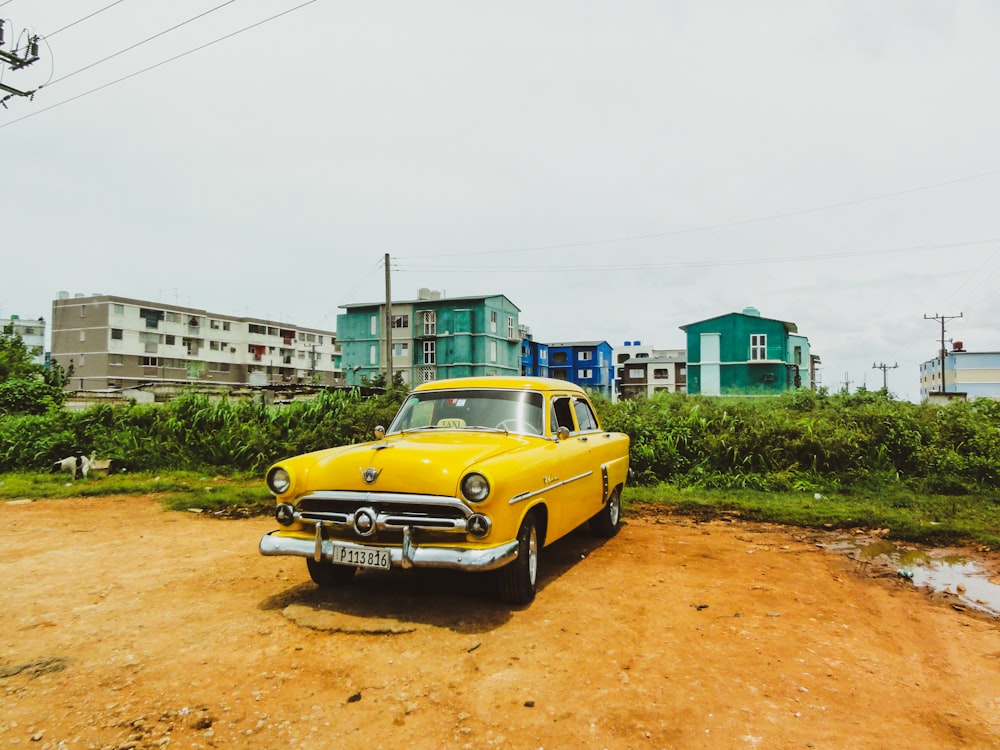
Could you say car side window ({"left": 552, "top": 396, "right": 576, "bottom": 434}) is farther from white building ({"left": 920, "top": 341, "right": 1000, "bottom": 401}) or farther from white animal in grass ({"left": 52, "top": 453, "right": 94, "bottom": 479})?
white building ({"left": 920, "top": 341, "right": 1000, "bottom": 401})

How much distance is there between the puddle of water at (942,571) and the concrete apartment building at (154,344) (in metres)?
48.5

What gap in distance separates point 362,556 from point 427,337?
4093cm

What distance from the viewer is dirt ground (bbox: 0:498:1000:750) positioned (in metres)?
2.97

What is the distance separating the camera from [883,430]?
35.2ft

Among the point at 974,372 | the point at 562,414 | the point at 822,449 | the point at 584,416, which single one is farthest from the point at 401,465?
the point at 974,372

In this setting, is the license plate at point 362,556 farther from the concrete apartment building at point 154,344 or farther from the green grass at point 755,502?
the concrete apartment building at point 154,344

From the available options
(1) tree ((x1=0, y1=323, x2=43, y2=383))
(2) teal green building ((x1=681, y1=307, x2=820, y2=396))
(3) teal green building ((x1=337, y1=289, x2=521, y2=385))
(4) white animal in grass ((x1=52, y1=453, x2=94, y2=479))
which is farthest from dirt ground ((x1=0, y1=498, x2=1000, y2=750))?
(3) teal green building ((x1=337, y1=289, x2=521, y2=385))

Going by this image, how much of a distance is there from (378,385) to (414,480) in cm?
1523

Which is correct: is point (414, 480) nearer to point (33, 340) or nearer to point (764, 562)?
point (764, 562)

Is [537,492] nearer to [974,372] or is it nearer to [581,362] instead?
[581,362]

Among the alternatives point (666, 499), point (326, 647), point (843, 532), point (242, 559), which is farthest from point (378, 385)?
point (326, 647)

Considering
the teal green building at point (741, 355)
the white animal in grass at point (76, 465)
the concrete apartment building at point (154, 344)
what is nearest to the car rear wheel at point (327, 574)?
the white animal in grass at point (76, 465)

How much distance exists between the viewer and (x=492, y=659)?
3756 mm

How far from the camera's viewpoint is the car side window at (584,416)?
661 cm
